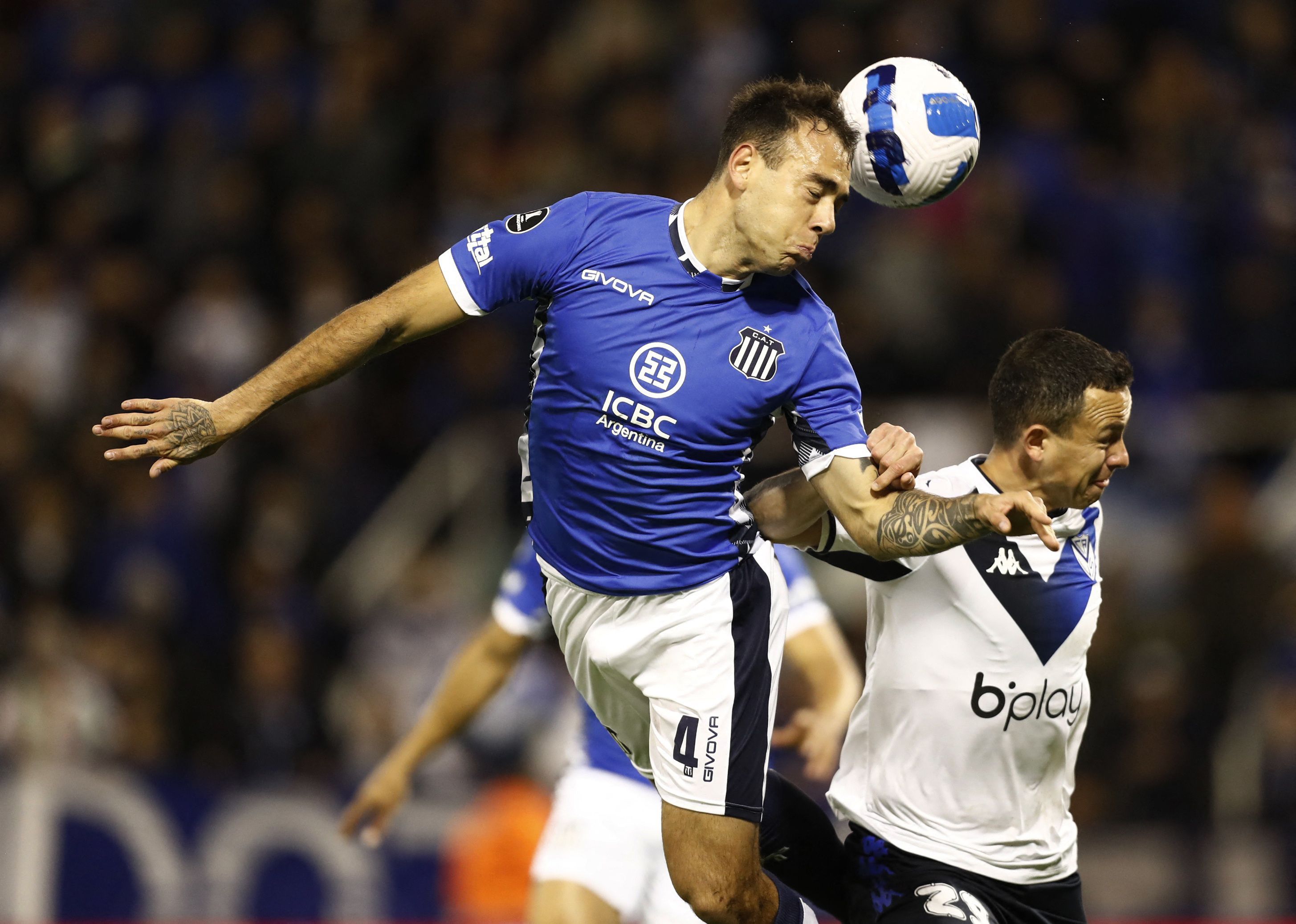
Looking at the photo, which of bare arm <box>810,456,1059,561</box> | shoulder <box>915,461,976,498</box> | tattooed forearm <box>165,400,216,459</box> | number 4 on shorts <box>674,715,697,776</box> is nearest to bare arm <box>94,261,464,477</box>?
tattooed forearm <box>165,400,216,459</box>

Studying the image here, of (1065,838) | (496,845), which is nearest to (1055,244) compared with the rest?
(496,845)

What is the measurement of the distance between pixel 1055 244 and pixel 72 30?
8067mm

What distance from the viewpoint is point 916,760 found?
4.56 meters

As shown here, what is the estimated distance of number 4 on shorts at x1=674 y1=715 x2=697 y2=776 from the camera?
4500mm

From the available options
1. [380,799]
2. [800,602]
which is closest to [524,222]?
[800,602]

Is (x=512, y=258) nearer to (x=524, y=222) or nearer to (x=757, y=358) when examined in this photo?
(x=524, y=222)

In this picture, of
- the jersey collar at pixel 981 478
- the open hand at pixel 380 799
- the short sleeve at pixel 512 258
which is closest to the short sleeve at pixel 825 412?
the jersey collar at pixel 981 478

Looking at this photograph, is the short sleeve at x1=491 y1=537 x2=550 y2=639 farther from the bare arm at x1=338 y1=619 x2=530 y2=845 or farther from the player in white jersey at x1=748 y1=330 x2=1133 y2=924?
the player in white jersey at x1=748 y1=330 x2=1133 y2=924

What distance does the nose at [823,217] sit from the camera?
4352 millimetres

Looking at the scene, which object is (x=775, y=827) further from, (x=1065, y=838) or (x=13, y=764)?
(x=13, y=764)

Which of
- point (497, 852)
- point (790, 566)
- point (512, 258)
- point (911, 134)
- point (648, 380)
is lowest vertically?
point (497, 852)

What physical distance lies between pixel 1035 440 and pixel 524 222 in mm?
1418

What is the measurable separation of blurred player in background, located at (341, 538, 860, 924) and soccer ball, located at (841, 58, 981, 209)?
1.46 metres

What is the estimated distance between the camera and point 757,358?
14.4 ft
